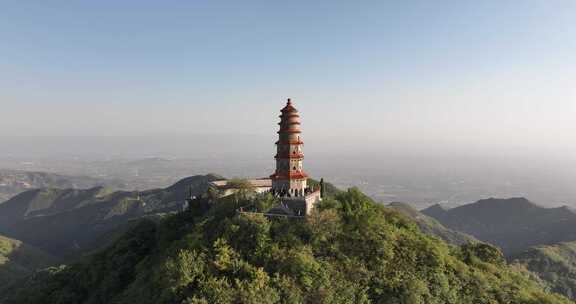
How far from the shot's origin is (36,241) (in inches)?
6412

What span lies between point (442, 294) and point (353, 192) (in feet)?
46.3

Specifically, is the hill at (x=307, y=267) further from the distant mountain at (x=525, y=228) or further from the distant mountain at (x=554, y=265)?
the distant mountain at (x=525, y=228)

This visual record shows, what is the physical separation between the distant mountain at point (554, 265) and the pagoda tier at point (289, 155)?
7645 cm

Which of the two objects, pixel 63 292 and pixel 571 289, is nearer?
pixel 63 292

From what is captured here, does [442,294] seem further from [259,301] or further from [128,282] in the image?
[128,282]

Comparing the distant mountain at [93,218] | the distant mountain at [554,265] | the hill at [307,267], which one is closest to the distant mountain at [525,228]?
the distant mountain at [554,265]

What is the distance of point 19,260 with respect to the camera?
11119cm

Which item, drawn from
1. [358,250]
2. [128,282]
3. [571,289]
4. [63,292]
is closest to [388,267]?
[358,250]

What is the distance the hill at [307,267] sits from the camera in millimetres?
30062

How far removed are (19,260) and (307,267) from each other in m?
120

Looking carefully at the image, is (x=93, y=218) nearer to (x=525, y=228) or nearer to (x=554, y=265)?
(x=554, y=265)

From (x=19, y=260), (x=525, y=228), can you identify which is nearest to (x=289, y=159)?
(x=19, y=260)

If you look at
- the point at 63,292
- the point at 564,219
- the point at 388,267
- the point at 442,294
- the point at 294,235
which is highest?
the point at 294,235

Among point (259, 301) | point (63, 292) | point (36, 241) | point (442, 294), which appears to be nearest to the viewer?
point (259, 301)
